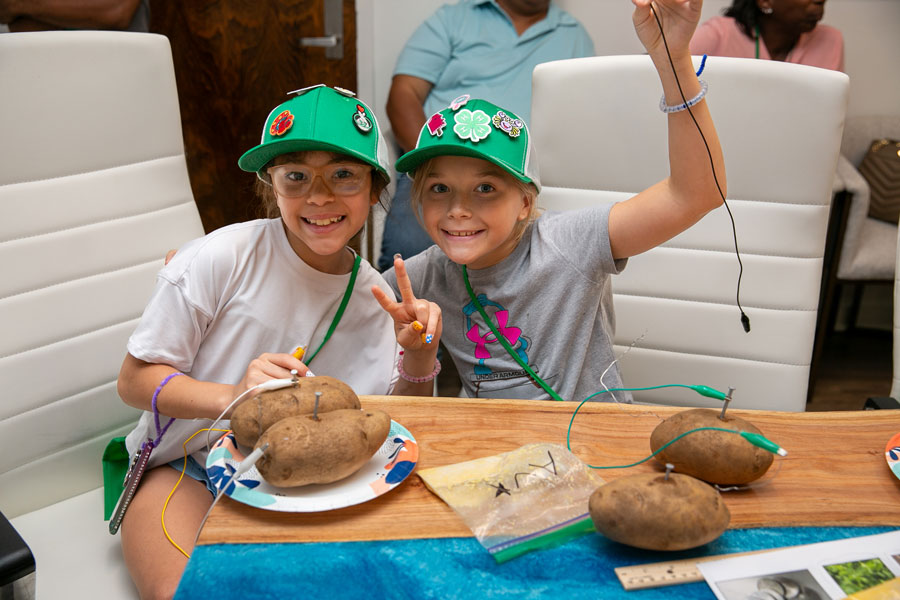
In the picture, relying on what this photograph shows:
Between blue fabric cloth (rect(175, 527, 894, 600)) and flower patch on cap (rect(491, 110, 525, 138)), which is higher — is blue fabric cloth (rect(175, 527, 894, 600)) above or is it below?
below

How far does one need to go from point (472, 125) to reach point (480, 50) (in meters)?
1.72

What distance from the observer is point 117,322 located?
4.80 ft

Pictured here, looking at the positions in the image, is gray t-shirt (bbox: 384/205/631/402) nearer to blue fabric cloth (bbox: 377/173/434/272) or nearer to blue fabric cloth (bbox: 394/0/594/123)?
blue fabric cloth (bbox: 377/173/434/272)

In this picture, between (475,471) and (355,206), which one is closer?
(475,471)

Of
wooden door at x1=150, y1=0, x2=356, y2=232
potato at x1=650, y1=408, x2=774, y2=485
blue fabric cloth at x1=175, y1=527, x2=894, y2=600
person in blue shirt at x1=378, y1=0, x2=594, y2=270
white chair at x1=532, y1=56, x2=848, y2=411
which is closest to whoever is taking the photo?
blue fabric cloth at x1=175, y1=527, x2=894, y2=600

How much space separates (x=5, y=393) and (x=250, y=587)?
832 mm

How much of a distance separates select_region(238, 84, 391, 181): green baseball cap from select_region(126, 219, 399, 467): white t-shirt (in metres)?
0.17

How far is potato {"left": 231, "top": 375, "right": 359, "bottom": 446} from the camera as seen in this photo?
89 cm

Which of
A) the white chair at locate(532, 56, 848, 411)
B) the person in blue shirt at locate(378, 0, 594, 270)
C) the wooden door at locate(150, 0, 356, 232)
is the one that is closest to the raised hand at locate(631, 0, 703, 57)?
the white chair at locate(532, 56, 848, 411)

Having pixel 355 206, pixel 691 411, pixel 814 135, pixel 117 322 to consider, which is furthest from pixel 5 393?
pixel 814 135

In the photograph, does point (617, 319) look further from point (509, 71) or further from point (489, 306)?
point (509, 71)

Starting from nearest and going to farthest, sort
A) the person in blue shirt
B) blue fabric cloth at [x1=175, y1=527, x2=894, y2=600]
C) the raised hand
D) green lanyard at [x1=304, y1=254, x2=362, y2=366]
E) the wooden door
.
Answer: blue fabric cloth at [x1=175, y1=527, x2=894, y2=600] → the raised hand → green lanyard at [x1=304, y1=254, x2=362, y2=366] → the wooden door → the person in blue shirt

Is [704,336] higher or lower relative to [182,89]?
lower

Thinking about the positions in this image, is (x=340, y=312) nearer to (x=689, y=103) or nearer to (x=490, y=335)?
(x=490, y=335)
